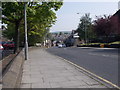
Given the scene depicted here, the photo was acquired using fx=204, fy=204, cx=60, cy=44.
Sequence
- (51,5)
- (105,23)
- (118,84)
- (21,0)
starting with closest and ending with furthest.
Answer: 1. (118,84)
2. (21,0)
3. (51,5)
4. (105,23)

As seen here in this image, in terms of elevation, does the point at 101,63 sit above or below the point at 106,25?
below

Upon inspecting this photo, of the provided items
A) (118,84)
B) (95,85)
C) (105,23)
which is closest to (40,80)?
(95,85)

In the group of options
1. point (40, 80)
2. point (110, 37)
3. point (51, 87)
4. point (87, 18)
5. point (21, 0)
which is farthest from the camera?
point (87, 18)

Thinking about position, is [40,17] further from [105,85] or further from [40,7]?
[105,85]

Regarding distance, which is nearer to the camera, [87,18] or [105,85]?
[105,85]

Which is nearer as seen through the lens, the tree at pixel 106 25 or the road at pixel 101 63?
the road at pixel 101 63

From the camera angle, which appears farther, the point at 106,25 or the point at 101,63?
the point at 106,25

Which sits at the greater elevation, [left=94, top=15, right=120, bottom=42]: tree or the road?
[left=94, top=15, right=120, bottom=42]: tree

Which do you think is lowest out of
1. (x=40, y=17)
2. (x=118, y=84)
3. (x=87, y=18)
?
(x=118, y=84)

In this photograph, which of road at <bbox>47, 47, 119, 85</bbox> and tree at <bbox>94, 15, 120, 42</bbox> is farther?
tree at <bbox>94, 15, 120, 42</bbox>

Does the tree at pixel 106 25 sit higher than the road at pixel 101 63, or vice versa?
the tree at pixel 106 25

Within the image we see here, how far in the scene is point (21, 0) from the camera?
1638 centimetres

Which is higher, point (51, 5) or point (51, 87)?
point (51, 5)

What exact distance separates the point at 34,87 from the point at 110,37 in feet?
144
